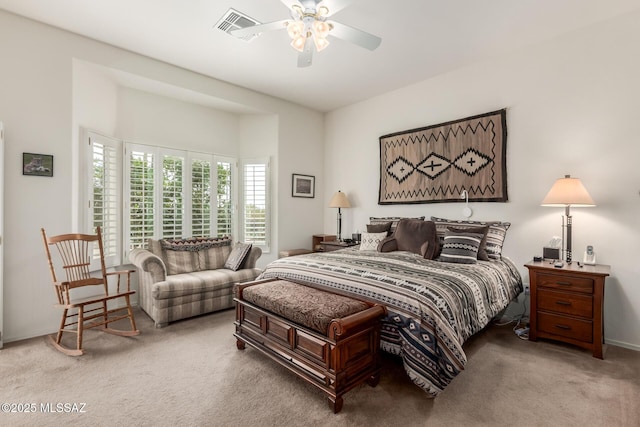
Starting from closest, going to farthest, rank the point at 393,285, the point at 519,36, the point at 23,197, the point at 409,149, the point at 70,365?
the point at 393,285 < the point at 70,365 < the point at 23,197 < the point at 519,36 < the point at 409,149

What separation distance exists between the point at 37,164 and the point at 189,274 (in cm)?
184

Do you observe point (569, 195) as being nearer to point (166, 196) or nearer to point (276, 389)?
point (276, 389)

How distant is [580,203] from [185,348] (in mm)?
3729

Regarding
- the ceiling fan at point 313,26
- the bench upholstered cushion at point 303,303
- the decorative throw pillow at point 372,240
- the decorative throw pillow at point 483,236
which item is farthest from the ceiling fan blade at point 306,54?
the decorative throw pillow at point 483,236

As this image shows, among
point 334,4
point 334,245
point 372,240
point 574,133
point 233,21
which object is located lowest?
point 334,245

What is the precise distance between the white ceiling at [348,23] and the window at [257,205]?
1.47 meters

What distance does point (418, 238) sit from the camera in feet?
11.5

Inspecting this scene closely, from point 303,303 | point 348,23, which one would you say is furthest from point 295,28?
point 303,303

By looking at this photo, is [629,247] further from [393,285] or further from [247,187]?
[247,187]

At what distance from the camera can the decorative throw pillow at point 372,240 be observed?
387 centimetres

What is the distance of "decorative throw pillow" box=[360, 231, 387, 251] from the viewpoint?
387 cm

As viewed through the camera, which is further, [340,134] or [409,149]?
[340,134]

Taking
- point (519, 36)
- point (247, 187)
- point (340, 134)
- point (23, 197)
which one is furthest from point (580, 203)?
point (23, 197)

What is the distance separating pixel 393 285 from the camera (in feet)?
7.40
